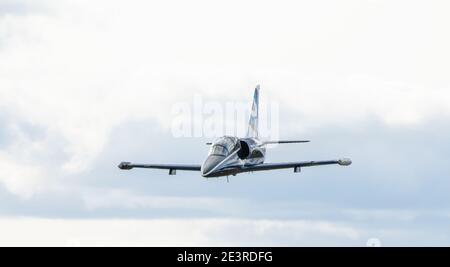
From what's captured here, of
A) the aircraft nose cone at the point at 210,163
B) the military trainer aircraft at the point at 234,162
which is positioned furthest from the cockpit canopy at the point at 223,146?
the aircraft nose cone at the point at 210,163

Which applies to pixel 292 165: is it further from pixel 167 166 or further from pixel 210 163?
pixel 167 166

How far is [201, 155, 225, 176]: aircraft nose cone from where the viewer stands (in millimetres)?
100188

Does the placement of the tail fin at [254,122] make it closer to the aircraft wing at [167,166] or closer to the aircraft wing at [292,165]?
the aircraft wing at [292,165]

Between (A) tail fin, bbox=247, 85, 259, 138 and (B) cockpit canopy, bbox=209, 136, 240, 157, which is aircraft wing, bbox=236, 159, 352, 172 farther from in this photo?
(A) tail fin, bbox=247, 85, 259, 138

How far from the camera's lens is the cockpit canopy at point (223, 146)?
102 meters

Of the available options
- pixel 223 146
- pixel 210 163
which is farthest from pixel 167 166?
pixel 223 146

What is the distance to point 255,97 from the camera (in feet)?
427

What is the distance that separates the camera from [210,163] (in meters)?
100

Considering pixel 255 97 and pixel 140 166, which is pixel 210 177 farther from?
pixel 255 97

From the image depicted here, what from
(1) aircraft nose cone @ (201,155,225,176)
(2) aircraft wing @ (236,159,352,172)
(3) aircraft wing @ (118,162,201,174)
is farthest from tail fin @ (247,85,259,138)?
(1) aircraft nose cone @ (201,155,225,176)

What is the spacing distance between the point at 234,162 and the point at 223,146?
9.52ft
